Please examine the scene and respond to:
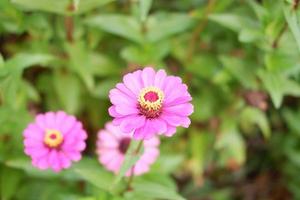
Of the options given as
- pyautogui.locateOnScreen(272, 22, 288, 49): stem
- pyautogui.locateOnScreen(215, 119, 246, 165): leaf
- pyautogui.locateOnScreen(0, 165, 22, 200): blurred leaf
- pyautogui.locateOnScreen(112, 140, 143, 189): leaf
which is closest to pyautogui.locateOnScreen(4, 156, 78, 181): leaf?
pyautogui.locateOnScreen(0, 165, 22, 200): blurred leaf

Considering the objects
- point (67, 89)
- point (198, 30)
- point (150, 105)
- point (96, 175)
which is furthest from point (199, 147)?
point (150, 105)

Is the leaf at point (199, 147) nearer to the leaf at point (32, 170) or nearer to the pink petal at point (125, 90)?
the leaf at point (32, 170)

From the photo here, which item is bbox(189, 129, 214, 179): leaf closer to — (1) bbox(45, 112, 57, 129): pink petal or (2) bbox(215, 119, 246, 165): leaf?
(2) bbox(215, 119, 246, 165): leaf

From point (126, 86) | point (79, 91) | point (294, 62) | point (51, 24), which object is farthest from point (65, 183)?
point (294, 62)

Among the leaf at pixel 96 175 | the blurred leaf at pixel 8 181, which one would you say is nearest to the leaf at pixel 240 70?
the leaf at pixel 96 175

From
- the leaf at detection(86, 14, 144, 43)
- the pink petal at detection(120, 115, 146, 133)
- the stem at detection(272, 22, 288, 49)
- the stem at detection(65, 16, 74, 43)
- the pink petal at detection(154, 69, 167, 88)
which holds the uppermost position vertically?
the leaf at detection(86, 14, 144, 43)

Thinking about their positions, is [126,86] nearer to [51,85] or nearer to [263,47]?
[263,47]
